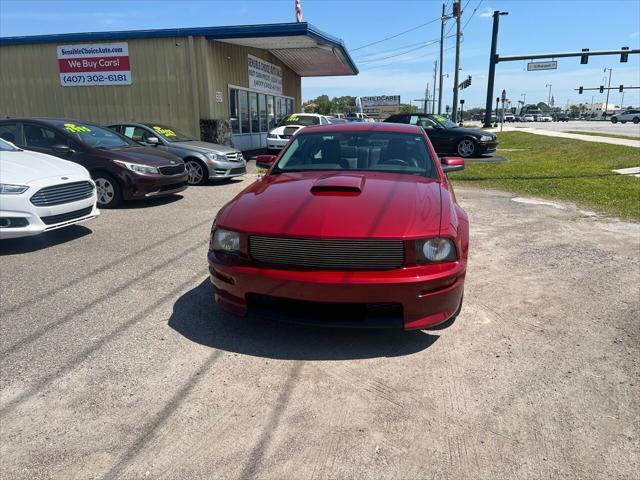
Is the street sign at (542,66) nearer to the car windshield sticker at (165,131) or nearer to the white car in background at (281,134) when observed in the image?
the white car in background at (281,134)

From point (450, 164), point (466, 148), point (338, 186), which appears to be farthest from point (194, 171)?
point (466, 148)

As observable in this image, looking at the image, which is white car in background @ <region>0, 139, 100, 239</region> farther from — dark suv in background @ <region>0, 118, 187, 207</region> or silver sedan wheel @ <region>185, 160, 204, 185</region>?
silver sedan wheel @ <region>185, 160, 204, 185</region>

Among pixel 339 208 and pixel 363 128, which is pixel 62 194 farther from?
pixel 339 208

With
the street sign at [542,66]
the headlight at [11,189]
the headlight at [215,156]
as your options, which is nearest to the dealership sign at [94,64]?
the headlight at [215,156]

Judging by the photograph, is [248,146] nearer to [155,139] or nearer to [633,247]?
[155,139]

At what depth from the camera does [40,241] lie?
6.20 meters

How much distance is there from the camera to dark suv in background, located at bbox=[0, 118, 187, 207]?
8.06 meters

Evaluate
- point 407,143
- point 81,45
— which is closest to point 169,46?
point 81,45

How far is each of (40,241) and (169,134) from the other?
5.84 m

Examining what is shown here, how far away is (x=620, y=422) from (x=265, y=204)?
99.5 inches

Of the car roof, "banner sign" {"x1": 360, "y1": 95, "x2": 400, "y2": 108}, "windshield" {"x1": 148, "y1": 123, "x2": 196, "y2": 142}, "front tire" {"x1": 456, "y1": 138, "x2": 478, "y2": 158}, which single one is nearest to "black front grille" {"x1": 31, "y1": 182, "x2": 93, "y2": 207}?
the car roof

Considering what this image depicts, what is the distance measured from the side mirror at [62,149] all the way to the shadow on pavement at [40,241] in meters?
1.69

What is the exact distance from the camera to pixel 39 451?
7.76 ft

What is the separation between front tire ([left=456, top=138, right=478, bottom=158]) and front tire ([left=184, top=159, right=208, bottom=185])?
10.2m
